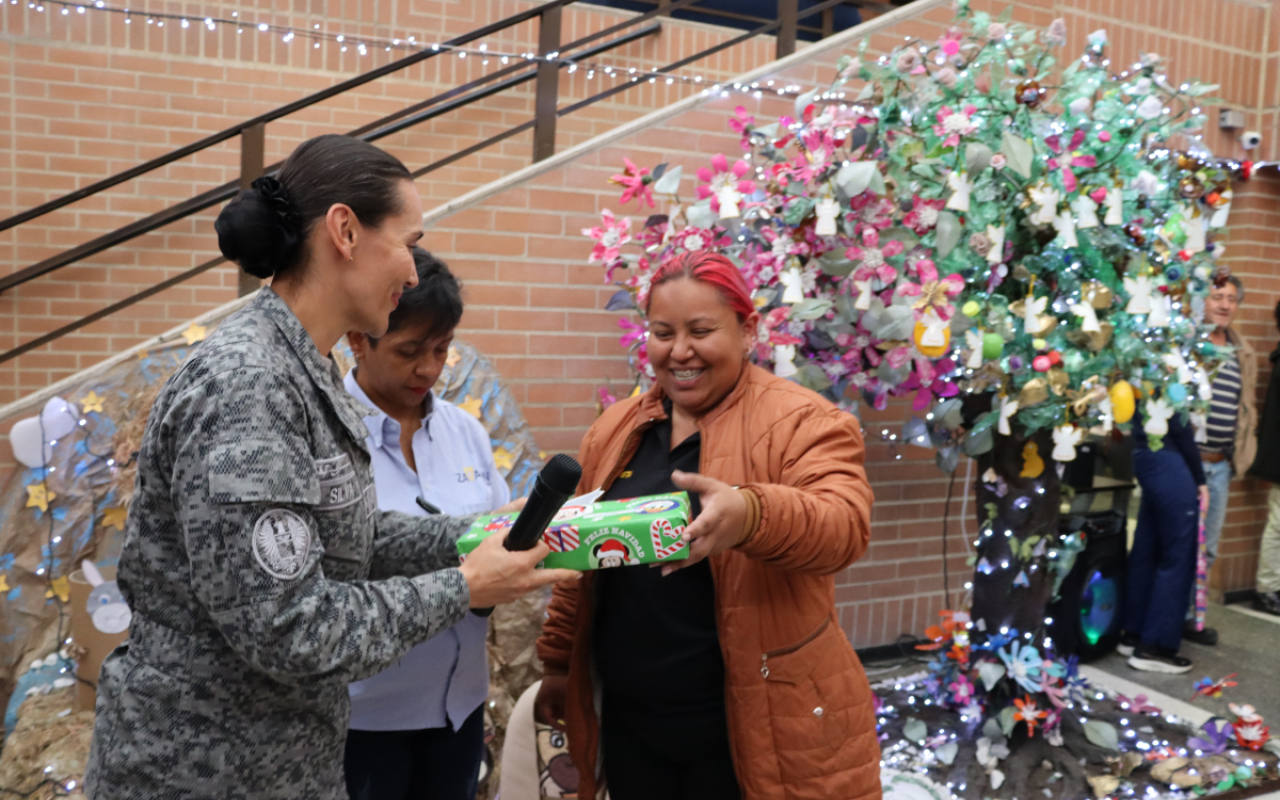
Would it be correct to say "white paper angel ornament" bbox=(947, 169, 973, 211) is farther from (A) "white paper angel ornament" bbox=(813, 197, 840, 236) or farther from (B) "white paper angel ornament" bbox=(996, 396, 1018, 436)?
(B) "white paper angel ornament" bbox=(996, 396, 1018, 436)

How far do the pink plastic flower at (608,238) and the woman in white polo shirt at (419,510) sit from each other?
1.25 meters

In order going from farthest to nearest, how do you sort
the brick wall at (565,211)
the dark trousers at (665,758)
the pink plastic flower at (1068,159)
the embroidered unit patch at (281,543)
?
the brick wall at (565,211) → the pink plastic flower at (1068,159) → the dark trousers at (665,758) → the embroidered unit patch at (281,543)

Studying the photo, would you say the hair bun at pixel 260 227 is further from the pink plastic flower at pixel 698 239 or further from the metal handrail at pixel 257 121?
the metal handrail at pixel 257 121

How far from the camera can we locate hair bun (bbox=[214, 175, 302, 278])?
113cm

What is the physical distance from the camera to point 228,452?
3.31 feet

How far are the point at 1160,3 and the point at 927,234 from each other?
305cm

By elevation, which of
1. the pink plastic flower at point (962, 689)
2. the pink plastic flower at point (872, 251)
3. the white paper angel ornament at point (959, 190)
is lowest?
the pink plastic flower at point (962, 689)

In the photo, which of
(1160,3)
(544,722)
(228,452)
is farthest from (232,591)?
(1160,3)

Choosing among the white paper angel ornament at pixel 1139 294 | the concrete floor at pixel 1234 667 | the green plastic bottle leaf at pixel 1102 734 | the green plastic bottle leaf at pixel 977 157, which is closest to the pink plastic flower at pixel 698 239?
the green plastic bottle leaf at pixel 977 157

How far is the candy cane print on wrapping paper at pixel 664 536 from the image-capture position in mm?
1294

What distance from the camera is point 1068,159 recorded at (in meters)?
2.71

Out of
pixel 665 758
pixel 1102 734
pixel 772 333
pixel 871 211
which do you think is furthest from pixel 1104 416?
pixel 665 758

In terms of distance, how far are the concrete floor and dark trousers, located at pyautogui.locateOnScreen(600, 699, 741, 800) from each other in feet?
10.0

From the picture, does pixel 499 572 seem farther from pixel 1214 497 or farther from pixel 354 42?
pixel 1214 497
